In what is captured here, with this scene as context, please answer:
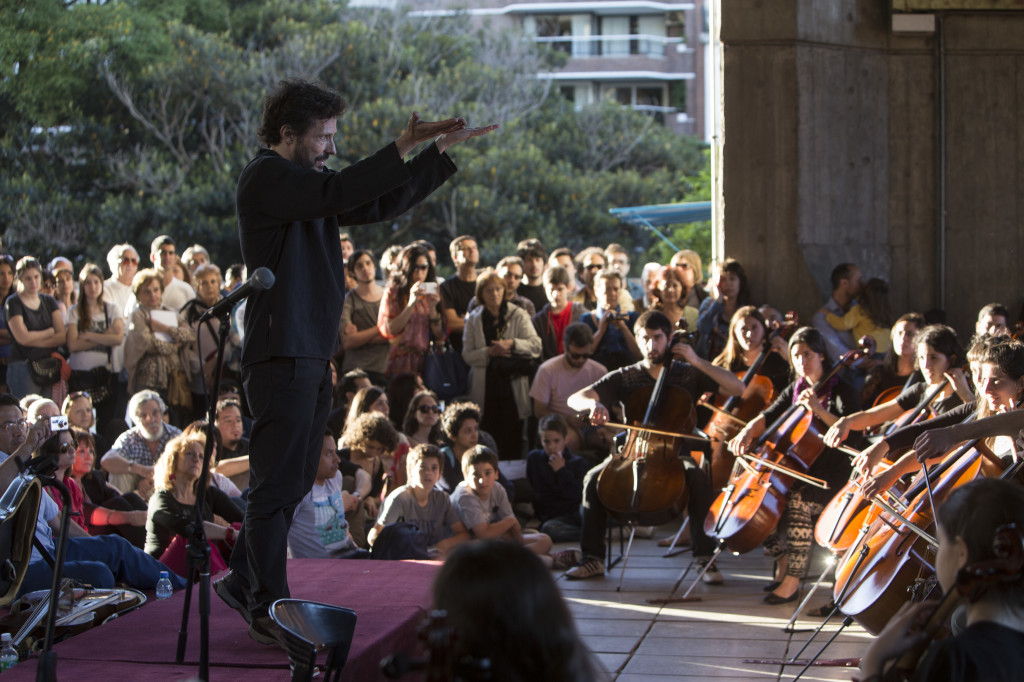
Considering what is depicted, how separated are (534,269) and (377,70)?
34.2ft

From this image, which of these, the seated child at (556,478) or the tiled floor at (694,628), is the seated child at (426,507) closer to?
the tiled floor at (694,628)

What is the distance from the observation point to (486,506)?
599 centimetres

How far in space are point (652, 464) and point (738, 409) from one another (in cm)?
68

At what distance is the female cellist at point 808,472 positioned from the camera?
17.6ft

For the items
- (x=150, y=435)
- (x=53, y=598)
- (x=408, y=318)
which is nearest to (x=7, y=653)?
(x=53, y=598)

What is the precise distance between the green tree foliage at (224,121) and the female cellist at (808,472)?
29.7 feet

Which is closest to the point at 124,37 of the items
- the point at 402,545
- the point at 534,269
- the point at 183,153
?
the point at 183,153

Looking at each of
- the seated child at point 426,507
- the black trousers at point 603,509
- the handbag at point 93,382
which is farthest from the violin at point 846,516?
the handbag at point 93,382

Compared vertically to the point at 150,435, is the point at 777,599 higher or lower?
lower

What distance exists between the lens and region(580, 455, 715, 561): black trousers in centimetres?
578

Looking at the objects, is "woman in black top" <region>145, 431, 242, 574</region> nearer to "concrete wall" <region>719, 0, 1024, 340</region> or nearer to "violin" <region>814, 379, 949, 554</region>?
"violin" <region>814, 379, 949, 554</region>

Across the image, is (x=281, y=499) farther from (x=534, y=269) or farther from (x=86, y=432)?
(x=534, y=269)

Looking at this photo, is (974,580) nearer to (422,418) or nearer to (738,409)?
(738,409)

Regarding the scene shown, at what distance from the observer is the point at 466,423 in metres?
6.56
